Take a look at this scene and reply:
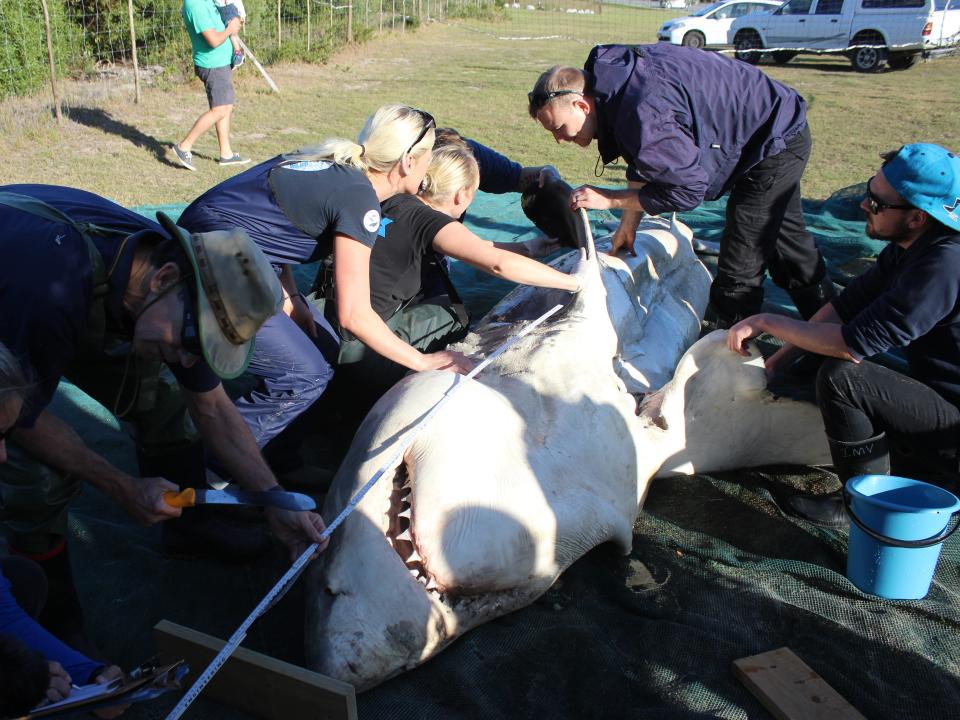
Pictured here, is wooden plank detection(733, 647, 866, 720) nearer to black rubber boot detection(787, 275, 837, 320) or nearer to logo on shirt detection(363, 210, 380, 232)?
logo on shirt detection(363, 210, 380, 232)

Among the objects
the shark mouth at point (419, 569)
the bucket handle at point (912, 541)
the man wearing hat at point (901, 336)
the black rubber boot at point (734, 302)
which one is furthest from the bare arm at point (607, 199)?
the shark mouth at point (419, 569)

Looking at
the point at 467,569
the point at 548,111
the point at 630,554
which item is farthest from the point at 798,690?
the point at 548,111

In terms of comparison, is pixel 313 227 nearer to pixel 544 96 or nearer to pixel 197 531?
pixel 197 531

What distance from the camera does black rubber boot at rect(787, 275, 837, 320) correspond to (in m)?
4.11

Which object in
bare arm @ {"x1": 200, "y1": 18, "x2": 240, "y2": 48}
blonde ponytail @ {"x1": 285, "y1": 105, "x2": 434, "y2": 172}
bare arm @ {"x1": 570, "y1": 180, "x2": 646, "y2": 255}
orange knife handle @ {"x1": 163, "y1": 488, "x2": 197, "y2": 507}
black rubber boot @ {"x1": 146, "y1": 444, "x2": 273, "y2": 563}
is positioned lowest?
black rubber boot @ {"x1": 146, "y1": 444, "x2": 273, "y2": 563}

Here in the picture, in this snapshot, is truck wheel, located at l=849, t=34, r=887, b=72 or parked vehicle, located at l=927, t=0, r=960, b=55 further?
truck wheel, located at l=849, t=34, r=887, b=72

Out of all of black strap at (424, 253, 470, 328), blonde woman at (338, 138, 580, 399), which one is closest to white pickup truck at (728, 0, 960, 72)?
black strap at (424, 253, 470, 328)

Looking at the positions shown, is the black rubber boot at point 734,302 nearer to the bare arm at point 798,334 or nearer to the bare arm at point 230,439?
the bare arm at point 798,334

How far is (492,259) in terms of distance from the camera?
2.99 metres

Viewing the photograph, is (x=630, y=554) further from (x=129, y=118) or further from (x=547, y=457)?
(x=129, y=118)

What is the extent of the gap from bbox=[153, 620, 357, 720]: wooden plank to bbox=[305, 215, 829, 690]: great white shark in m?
0.15

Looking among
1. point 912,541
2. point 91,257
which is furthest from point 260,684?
point 912,541

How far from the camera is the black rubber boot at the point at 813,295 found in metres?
4.11

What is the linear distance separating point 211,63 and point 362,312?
546 centimetres
